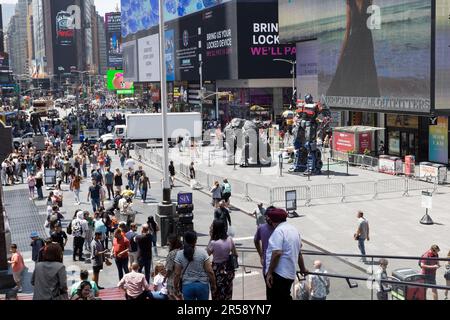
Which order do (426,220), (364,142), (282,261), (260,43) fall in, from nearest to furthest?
(282,261) → (426,220) → (364,142) → (260,43)

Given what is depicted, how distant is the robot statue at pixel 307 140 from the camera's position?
36.5 meters

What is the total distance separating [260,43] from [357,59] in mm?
35396

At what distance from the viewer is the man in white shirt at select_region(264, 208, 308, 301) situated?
25.5 feet

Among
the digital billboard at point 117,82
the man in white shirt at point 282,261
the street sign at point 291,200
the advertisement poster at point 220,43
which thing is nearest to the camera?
the man in white shirt at point 282,261

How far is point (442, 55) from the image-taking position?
126 feet

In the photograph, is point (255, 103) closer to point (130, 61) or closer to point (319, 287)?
point (130, 61)

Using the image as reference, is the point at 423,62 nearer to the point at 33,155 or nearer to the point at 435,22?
the point at 435,22

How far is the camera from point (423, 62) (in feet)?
131

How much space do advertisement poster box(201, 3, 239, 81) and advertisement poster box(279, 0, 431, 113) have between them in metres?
27.2

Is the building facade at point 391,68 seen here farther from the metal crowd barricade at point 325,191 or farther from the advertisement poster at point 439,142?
the metal crowd barricade at point 325,191

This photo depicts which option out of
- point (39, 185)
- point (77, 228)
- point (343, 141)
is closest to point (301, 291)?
point (77, 228)

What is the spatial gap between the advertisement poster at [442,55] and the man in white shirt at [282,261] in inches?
1308

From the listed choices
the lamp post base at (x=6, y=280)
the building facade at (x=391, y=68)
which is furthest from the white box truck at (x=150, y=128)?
the lamp post base at (x=6, y=280)
